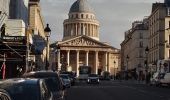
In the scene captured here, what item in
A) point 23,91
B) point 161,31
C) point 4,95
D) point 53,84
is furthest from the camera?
point 161,31

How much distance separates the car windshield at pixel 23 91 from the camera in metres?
10.9

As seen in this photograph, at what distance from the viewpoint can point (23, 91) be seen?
1120cm

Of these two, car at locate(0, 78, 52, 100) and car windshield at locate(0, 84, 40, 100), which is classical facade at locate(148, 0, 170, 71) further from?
car windshield at locate(0, 84, 40, 100)

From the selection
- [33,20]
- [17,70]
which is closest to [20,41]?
[17,70]

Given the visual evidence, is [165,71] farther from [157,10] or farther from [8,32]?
[157,10]

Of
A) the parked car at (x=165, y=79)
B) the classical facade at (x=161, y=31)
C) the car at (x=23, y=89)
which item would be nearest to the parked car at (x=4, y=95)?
the car at (x=23, y=89)

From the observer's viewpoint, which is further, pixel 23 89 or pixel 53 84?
pixel 53 84

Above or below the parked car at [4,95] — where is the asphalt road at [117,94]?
below

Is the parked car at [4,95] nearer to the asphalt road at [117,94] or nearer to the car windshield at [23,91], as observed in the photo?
the car windshield at [23,91]

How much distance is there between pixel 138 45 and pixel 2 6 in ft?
371

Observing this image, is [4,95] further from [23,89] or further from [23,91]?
[23,89]


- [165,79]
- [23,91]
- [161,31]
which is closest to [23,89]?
[23,91]

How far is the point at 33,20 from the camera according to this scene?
80.2 meters

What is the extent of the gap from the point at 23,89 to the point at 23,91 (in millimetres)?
130
